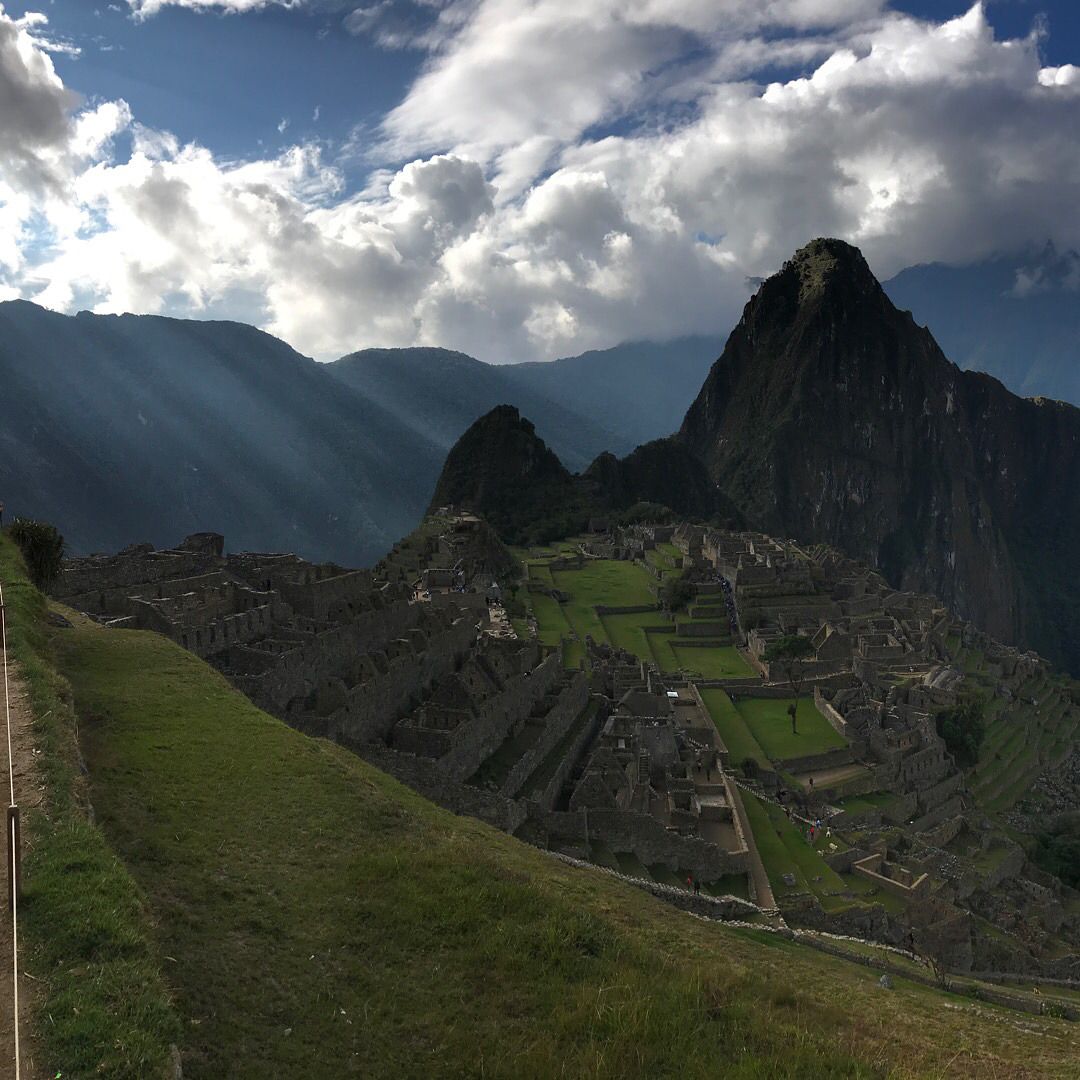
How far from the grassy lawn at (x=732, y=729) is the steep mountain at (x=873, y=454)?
9298cm

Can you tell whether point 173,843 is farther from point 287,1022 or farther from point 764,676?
point 764,676

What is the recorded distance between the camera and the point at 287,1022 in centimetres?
715

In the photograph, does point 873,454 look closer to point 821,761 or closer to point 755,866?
point 821,761

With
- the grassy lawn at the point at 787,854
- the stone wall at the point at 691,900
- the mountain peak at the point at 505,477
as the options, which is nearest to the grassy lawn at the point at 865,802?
the grassy lawn at the point at 787,854

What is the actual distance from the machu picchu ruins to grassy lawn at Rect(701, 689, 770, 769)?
0.47 feet

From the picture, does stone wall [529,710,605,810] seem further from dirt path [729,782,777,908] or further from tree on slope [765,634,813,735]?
tree on slope [765,634,813,735]

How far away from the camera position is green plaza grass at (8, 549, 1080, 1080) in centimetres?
670

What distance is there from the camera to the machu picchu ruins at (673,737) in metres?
19.5

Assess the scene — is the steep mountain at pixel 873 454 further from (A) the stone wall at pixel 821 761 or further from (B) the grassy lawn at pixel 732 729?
(A) the stone wall at pixel 821 761

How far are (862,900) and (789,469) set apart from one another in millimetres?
126696

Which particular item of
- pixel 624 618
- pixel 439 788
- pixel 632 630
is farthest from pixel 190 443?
pixel 439 788

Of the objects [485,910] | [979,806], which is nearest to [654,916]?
[485,910]

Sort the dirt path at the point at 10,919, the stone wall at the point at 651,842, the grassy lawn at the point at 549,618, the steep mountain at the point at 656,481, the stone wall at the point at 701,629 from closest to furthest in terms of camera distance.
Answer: the dirt path at the point at 10,919, the stone wall at the point at 651,842, the grassy lawn at the point at 549,618, the stone wall at the point at 701,629, the steep mountain at the point at 656,481

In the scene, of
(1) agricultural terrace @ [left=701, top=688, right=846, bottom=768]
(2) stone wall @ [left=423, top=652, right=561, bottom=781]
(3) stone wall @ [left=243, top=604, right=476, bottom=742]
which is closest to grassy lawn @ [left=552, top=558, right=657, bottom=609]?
(1) agricultural terrace @ [left=701, top=688, right=846, bottom=768]
